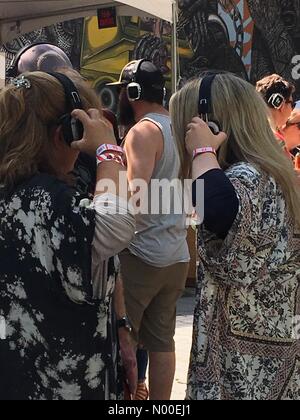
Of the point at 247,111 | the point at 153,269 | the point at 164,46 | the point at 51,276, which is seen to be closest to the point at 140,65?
the point at 153,269

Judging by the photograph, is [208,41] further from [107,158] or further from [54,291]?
[54,291]

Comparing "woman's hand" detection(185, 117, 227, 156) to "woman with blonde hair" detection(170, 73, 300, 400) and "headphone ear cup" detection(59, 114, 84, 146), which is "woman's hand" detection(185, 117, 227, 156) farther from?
"headphone ear cup" detection(59, 114, 84, 146)

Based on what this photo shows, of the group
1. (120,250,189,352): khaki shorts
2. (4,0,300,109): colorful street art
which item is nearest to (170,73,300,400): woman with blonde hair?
(120,250,189,352): khaki shorts

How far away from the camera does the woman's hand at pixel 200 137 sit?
6.73ft

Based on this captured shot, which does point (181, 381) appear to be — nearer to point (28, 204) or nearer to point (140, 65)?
point (140, 65)

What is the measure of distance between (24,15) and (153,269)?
2.96 m

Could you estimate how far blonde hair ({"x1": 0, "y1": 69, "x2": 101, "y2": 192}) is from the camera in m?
1.86

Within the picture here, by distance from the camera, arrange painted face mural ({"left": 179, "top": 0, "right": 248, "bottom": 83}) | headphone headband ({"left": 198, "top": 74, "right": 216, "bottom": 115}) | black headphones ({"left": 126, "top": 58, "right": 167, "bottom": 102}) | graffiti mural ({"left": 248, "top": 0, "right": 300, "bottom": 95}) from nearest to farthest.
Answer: headphone headband ({"left": 198, "top": 74, "right": 216, "bottom": 115}) → black headphones ({"left": 126, "top": 58, "right": 167, "bottom": 102}) → painted face mural ({"left": 179, "top": 0, "right": 248, "bottom": 83}) → graffiti mural ({"left": 248, "top": 0, "right": 300, "bottom": 95})

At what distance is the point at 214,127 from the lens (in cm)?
211

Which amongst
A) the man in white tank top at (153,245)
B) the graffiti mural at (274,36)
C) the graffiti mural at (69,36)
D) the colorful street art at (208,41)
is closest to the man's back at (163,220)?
the man in white tank top at (153,245)

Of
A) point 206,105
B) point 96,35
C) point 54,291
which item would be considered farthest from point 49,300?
point 96,35

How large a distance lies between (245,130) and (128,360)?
883mm

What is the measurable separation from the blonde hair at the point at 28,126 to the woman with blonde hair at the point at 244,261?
1.50ft

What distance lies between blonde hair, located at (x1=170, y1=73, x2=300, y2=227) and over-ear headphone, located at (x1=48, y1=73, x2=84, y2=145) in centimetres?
43
